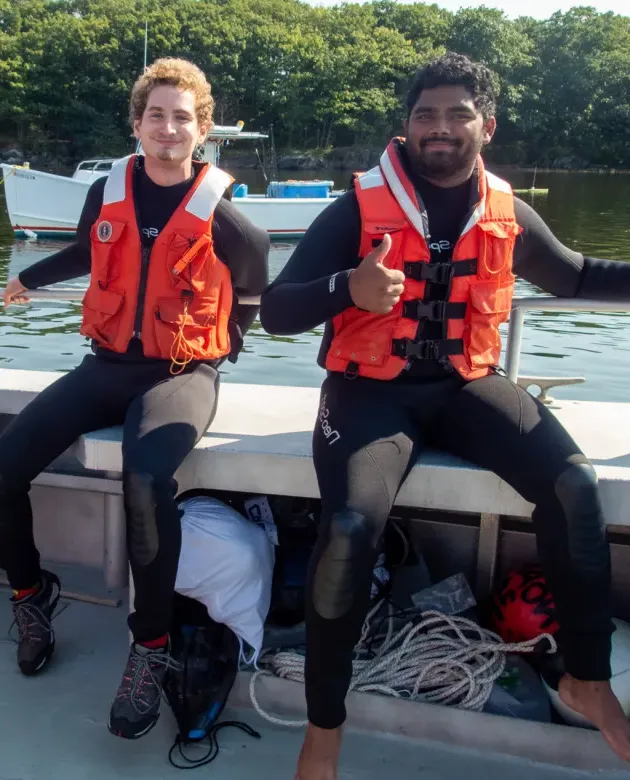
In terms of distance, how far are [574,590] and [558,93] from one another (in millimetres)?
74645

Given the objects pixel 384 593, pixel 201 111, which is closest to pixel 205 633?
pixel 384 593

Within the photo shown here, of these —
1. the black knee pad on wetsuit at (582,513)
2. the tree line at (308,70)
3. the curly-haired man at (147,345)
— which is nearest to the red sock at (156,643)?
the curly-haired man at (147,345)

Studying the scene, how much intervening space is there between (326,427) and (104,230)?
107 centimetres

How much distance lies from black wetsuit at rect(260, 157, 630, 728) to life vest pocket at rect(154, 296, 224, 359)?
33cm

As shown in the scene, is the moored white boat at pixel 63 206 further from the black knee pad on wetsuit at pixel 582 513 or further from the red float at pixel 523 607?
the black knee pad on wetsuit at pixel 582 513

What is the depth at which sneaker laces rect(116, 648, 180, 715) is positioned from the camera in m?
2.08

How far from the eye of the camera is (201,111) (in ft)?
8.94

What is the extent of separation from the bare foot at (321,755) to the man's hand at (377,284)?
1.04m

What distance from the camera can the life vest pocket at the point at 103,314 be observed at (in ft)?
8.26

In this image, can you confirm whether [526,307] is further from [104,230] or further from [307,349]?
[307,349]

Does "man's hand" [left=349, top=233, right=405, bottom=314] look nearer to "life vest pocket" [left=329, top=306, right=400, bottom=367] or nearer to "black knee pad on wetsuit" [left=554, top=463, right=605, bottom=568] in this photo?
"life vest pocket" [left=329, top=306, right=400, bottom=367]

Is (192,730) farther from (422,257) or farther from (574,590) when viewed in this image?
(422,257)

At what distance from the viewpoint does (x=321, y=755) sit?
184cm

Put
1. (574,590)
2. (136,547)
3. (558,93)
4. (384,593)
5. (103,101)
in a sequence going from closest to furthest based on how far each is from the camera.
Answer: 1. (574,590)
2. (136,547)
3. (384,593)
4. (103,101)
5. (558,93)
